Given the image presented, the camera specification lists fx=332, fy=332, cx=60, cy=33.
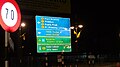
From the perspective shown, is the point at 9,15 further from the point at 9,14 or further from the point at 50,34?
the point at 50,34

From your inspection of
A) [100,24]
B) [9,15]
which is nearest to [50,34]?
[9,15]

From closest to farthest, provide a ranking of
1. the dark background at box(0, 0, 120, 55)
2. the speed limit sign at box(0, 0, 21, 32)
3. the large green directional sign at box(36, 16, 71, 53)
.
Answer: the speed limit sign at box(0, 0, 21, 32) → the large green directional sign at box(36, 16, 71, 53) → the dark background at box(0, 0, 120, 55)

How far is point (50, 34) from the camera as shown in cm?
935

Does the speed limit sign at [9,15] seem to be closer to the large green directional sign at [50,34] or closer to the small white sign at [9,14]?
the small white sign at [9,14]

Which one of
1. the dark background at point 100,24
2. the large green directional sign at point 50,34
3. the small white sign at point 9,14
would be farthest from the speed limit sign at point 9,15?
the dark background at point 100,24

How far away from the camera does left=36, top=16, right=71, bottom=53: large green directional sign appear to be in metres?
9.23

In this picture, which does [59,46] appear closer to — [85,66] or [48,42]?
[48,42]

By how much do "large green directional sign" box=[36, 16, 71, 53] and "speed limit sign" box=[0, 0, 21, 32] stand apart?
3505 millimetres

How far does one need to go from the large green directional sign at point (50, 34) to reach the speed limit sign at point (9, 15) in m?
3.50

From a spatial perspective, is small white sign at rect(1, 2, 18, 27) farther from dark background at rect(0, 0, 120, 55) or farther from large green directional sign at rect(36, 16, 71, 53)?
dark background at rect(0, 0, 120, 55)

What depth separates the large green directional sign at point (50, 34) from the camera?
30.3 ft

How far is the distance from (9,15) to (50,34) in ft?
12.8

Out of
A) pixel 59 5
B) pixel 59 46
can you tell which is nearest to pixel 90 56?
pixel 59 46

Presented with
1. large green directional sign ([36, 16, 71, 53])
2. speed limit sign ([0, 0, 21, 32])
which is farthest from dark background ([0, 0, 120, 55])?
speed limit sign ([0, 0, 21, 32])
